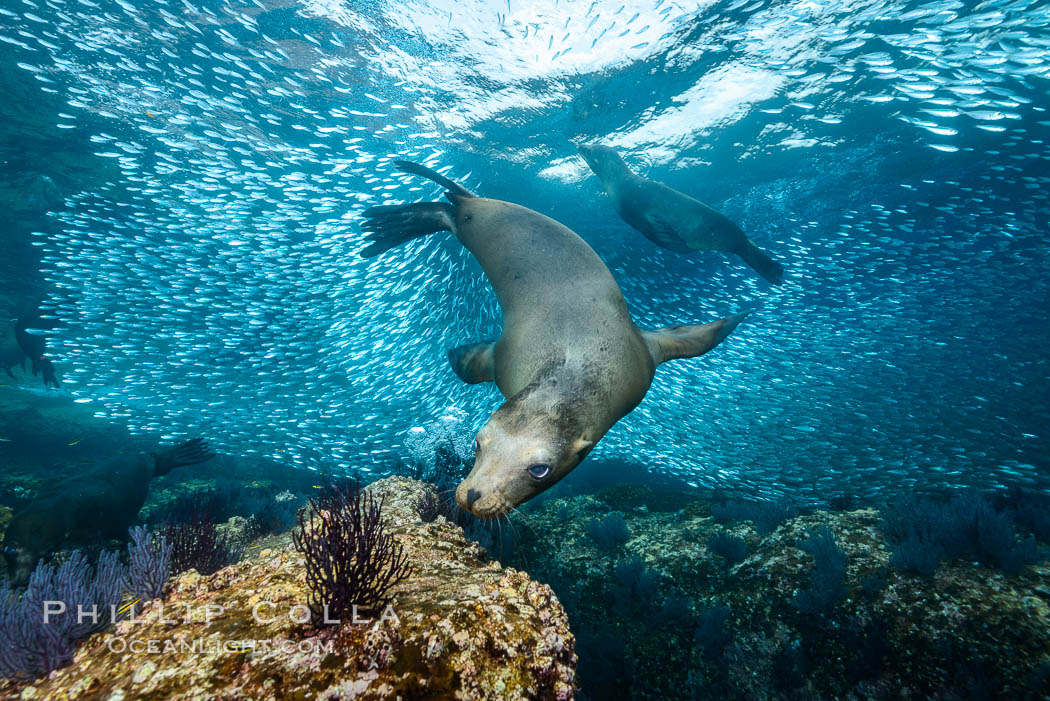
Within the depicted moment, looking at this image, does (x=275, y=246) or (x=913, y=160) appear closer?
(x=913, y=160)

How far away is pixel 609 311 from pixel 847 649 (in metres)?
4.02

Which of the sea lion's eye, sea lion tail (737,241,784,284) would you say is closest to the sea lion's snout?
the sea lion's eye

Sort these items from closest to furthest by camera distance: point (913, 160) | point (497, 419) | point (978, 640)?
1. point (497, 419)
2. point (978, 640)
3. point (913, 160)

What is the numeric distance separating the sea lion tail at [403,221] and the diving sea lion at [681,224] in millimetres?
4170

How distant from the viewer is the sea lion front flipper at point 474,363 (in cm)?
328

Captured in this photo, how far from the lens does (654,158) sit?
1146 cm

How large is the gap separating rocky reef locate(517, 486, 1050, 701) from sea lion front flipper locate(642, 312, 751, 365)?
74.1 inches

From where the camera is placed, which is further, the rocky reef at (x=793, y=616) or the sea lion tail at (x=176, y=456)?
the sea lion tail at (x=176, y=456)

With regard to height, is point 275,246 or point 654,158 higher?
point 275,246

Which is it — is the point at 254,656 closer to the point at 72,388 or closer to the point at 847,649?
the point at 847,649

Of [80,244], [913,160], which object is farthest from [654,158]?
[80,244]

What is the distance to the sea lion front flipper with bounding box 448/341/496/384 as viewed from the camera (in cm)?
328

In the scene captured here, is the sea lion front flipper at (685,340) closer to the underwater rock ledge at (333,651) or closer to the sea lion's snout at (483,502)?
the sea lion's snout at (483,502)

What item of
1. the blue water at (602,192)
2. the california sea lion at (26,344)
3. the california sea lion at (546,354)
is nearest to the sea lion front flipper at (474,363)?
the california sea lion at (546,354)
